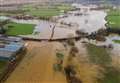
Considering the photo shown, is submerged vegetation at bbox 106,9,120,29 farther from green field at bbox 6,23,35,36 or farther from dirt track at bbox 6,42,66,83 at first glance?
dirt track at bbox 6,42,66,83

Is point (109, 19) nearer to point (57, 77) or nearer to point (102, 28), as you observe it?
point (102, 28)

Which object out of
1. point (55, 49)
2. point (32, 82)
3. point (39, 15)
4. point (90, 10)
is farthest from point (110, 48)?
point (90, 10)

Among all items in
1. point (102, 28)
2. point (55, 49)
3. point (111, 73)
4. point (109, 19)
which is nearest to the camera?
point (111, 73)

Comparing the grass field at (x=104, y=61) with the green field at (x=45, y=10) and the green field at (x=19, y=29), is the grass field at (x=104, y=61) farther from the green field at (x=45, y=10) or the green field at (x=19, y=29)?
the green field at (x=45, y=10)

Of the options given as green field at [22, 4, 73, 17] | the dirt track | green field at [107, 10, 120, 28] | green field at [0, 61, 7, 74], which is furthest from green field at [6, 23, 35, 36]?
green field at [0, 61, 7, 74]

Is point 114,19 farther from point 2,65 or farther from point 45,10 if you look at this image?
point 2,65

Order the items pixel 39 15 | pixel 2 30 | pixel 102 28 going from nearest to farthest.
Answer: pixel 2 30
pixel 102 28
pixel 39 15

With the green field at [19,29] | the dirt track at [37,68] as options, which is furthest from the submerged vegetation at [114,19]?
the dirt track at [37,68]
